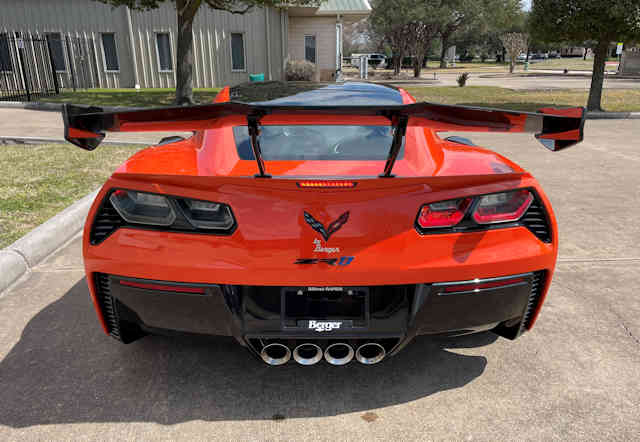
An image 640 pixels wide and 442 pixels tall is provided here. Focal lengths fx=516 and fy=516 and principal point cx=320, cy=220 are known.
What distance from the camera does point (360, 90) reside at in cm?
353

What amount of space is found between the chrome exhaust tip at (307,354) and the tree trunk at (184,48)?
1452 cm

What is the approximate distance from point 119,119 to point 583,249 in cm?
395

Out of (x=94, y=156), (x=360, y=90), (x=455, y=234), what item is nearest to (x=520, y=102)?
(x=94, y=156)

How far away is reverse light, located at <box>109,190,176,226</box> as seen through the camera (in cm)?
226

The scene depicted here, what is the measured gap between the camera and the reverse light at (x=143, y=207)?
226 cm

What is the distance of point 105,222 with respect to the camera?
7.70 feet

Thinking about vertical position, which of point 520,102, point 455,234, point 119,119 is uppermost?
point 119,119

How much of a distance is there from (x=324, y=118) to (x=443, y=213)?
0.66m

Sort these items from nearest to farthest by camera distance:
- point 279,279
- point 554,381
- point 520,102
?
point 279,279
point 554,381
point 520,102

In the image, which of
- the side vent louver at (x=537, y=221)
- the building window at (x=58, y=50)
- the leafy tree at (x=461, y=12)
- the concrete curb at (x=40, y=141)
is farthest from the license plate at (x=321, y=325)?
the leafy tree at (x=461, y=12)

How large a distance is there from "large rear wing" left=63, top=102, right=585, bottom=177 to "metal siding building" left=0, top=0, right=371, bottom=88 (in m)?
23.0

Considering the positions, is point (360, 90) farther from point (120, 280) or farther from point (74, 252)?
point (74, 252)

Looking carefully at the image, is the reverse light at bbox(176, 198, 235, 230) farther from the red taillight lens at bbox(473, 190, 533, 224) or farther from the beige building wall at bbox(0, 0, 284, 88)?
the beige building wall at bbox(0, 0, 284, 88)

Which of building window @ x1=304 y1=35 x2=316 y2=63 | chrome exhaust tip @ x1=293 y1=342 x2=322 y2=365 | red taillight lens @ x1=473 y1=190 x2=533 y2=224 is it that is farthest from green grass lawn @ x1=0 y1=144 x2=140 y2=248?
building window @ x1=304 y1=35 x2=316 y2=63
